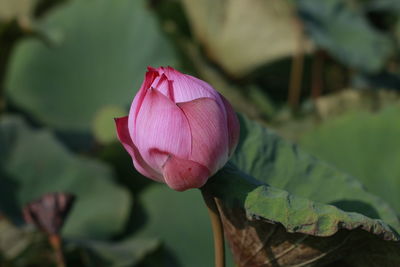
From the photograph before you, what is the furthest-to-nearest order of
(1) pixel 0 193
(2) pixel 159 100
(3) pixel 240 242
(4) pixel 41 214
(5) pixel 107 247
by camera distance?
(1) pixel 0 193, (5) pixel 107 247, (4) pixel 41 214, (3) pixel 240 242, (2) pixel 159 100

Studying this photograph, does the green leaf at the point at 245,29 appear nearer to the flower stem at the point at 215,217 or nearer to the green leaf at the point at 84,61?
the green leaf at the point at 84,61

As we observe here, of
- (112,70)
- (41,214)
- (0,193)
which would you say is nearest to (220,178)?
(41,214)

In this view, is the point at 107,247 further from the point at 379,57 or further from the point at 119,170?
the point at 379,57

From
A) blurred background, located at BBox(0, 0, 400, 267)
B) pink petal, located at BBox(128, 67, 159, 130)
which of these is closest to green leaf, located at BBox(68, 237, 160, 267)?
blurred background, located at BBox(0, 0, 400, 267)

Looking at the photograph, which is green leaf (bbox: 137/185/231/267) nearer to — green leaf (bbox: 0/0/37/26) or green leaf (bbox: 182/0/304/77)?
green leaf (bbox: 182/0/304/77)

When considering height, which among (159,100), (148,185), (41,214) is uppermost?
(159,100)

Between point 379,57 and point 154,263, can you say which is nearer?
point 154,263
